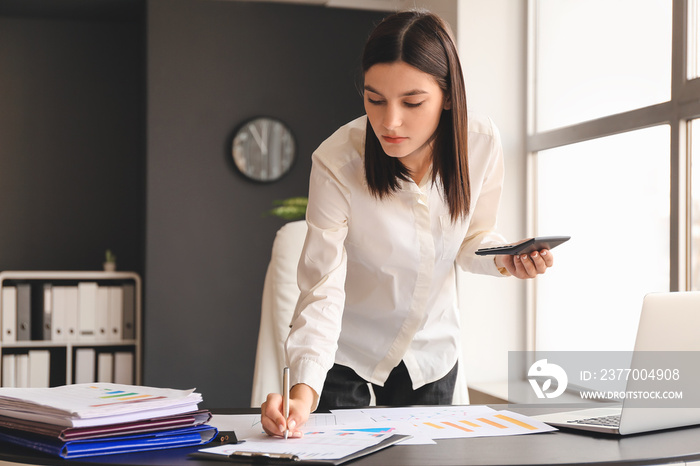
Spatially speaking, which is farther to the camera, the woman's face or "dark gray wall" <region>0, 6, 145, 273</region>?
"dark gray wall" <region>0, 6, 145, 273</region>

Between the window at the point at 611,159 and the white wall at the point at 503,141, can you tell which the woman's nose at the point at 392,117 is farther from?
the white wall at the point at 503,141

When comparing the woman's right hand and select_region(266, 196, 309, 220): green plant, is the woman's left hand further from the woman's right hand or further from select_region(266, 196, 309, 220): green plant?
select_region(266, 196, 309, 220): green plant

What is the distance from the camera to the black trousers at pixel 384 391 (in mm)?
1804

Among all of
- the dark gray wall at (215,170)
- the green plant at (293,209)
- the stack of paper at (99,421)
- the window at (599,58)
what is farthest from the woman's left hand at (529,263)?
the dark gray wall at (215,170)

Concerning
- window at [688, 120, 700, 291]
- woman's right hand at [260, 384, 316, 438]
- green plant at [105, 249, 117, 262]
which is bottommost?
woman's right hand at [260, 384, 316, 438]

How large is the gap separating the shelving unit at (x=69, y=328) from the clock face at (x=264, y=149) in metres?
0.93

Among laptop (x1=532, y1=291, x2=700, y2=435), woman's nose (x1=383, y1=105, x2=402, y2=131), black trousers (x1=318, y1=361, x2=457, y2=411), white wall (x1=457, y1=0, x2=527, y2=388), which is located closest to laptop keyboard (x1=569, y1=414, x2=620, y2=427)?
laptop (x1=532, y1=291, x2=700, y2=435)

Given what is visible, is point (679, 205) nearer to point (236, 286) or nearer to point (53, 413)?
point (53, 413)

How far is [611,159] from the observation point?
10.2ft

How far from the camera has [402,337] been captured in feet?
5.89

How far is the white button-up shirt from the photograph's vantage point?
5.25 ft

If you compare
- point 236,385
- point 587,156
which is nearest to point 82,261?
point 236,385

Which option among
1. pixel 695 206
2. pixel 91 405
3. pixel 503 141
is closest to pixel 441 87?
pixel 91 405

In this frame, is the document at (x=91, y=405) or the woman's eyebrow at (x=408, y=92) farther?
the woman's eyebrow at (x=408, y=92)
